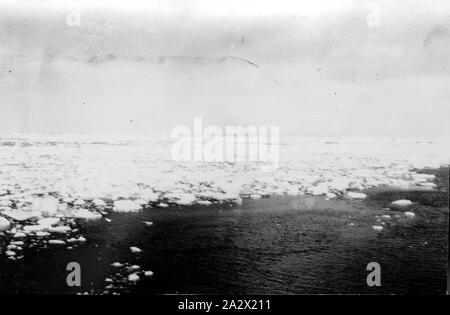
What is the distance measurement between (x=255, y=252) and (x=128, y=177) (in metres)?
1.14

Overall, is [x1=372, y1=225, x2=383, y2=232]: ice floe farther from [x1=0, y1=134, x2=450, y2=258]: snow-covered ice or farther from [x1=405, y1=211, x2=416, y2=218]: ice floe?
[x1=405, y1=211, x2=416, y2=218]: ice floe

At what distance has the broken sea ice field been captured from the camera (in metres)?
2.71

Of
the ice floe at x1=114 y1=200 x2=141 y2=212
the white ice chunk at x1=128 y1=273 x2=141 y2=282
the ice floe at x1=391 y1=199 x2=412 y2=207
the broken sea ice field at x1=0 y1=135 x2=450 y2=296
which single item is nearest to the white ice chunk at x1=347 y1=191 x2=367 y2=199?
the broken sea ice field at x1=0 y1=135 x2=450 y2=296

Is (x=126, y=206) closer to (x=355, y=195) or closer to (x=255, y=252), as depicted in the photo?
(x=255, y=252)

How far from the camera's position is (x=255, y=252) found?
8.36 ft

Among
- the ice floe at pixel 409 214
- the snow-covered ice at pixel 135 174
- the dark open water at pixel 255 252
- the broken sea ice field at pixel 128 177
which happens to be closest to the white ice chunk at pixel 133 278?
the dark open water at pixel 255 252

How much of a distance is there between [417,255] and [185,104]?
1.85 meters

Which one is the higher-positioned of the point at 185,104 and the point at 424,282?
the point at 185,104

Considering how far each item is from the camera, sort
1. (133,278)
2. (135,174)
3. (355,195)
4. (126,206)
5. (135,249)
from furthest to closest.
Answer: (355,195), (135,174), (126,206), (135,249), (133,278)

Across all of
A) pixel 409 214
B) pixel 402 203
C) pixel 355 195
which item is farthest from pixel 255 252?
pixel 402 203

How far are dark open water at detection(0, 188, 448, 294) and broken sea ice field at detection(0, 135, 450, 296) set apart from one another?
104mm
